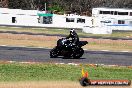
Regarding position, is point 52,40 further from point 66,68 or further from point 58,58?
point 66,68

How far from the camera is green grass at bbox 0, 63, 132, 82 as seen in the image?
15210 mm

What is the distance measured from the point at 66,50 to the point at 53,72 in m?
7.36

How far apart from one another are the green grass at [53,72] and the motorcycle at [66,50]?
4.44 m

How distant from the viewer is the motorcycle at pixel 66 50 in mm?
23859

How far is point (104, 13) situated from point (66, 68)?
199 ft

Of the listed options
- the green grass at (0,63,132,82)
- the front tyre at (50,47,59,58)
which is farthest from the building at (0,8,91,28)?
the green grass at (0,63,132,82)

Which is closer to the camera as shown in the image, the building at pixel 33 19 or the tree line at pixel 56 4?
the building at pixel 33 19

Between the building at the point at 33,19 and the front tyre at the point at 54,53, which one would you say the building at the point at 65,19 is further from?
the front tyre at the point at 54,53

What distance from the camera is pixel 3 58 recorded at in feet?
73.0

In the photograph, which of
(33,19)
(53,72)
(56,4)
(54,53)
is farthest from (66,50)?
(56,4)

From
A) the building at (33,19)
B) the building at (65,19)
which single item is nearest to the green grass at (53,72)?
A: the building at (65,19)

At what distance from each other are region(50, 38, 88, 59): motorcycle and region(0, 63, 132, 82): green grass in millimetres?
4443

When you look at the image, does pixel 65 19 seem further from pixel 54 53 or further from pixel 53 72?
pixel 53 72

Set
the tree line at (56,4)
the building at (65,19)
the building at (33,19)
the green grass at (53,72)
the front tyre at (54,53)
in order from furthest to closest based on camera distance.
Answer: the tree line at (56,4) < the building at (65,19) < the building at (33,19) < the front tyre at (54,53) < the green grass at (53,72)
